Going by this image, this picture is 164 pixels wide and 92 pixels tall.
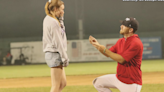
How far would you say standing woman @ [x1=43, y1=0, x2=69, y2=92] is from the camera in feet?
13.7

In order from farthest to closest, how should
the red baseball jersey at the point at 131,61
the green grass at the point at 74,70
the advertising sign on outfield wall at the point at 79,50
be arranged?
1. the advertising sign on outfield wall at the point at 79,50
2. the green grass at the point at 74,70
3. the red baseball jersey at the point at 131,61

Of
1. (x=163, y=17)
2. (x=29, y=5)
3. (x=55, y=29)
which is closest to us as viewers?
(x=55, y=29)

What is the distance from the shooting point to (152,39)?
76.4ft

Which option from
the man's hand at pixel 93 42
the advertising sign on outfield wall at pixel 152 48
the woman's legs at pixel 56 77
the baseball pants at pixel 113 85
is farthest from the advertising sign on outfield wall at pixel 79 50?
the man's hand at pixel 93 42

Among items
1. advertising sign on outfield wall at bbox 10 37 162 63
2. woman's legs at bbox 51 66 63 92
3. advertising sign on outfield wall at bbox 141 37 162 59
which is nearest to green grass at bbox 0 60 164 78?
advertising sign on outfield wall at bbox 10 37 162 63

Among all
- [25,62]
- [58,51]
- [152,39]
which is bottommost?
[25,62]

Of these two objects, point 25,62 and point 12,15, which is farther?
point 12,15

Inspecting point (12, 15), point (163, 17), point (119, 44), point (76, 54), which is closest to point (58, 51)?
point (119, 44)

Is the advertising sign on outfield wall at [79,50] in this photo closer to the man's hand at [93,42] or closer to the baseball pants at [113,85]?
the baseball pants at [113,85]

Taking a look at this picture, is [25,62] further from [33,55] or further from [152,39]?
[152,39]

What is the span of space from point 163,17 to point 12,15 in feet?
86.0

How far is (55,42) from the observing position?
417 centimetres

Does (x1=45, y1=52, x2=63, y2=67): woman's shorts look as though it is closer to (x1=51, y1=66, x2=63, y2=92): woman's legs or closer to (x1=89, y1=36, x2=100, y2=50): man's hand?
(x1=51, y1=66, x2=63, y2=92): woman's legs

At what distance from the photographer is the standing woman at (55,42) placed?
418 centimetres
